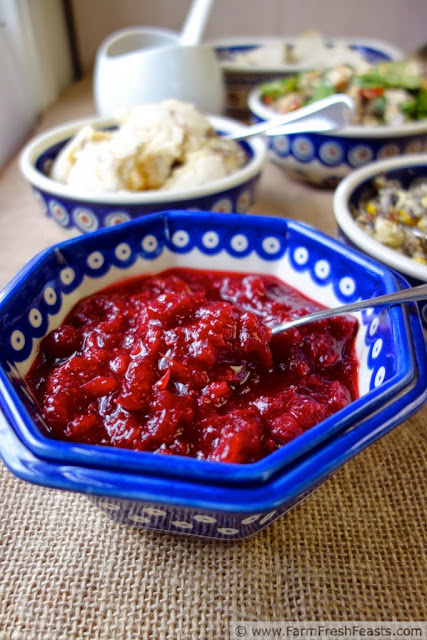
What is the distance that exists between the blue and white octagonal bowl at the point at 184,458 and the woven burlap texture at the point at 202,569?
9 centimetres

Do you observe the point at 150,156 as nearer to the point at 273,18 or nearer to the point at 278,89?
the point at 278,89

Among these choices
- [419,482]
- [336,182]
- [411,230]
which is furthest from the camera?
[336,182]

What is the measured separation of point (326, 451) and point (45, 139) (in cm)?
162

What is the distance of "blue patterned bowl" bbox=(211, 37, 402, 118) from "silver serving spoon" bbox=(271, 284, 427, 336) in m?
1.97

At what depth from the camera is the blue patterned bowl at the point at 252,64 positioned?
8.46 feet

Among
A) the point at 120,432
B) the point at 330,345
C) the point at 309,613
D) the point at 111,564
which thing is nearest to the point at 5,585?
the point at 111,564

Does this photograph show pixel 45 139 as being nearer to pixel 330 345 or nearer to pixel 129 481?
pixel 330 345

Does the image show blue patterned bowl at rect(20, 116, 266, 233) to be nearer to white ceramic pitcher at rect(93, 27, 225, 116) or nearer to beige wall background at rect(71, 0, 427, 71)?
white ceramic pitcher at rect(93, 27, 225, 116)

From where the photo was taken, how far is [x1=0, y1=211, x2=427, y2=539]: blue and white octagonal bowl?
658 millimetres

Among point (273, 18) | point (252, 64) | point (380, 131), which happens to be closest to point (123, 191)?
point (380, 131)

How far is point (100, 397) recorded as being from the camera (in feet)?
2.90

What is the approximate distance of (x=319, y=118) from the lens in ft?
5.09

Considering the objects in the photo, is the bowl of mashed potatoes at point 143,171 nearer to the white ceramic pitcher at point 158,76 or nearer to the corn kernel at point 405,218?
the white ceramic pitcher at point 158,76

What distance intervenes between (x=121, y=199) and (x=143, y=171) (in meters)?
0.20
